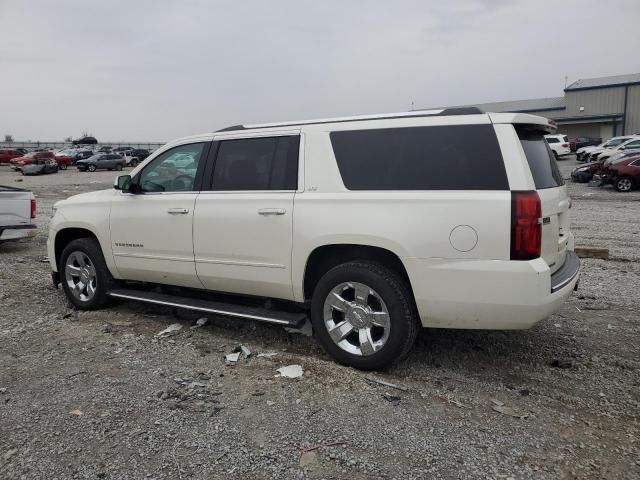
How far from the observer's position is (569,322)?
5.28 meters

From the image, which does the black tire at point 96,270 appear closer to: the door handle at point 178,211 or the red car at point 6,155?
the door handle at point 178,211

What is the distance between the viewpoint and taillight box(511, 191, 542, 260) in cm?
350

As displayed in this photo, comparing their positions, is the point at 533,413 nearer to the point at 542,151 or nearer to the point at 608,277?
the point at 542,151

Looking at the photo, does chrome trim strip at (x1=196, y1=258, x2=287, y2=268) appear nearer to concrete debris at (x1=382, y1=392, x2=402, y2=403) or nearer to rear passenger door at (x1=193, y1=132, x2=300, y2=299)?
rear passenger door at (x1=193, y1=132, x2=300, y2=299)

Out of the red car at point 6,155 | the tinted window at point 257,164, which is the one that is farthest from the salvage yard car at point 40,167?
the tinted window at point 257,164

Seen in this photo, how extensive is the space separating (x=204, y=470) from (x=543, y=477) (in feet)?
6.10

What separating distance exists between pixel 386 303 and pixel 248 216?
143 cm

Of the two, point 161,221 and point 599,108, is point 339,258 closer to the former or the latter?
point 161,221

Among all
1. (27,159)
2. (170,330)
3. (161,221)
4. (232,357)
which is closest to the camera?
(232,357)

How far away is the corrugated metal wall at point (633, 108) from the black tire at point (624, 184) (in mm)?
36664

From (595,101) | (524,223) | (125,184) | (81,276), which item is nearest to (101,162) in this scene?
(81,276)

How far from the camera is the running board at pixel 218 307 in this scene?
4465 millimetres

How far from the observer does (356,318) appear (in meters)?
4.12

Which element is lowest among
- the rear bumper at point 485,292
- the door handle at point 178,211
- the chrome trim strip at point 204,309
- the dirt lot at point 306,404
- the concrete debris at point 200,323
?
the dirt lot at point 306,404
